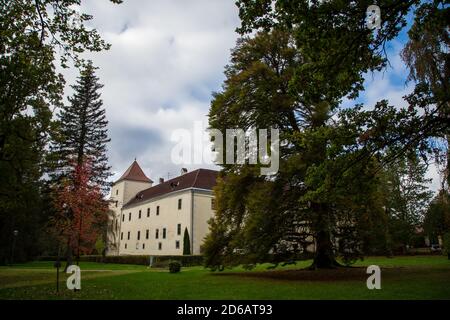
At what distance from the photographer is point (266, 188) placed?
61.8 feet

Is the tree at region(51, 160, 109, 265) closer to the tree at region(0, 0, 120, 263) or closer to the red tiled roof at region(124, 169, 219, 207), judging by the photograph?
the tree at region(0, 0, 120, 263)

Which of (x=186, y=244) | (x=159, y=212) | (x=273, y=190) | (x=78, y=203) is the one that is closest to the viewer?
(x=273, y=190)

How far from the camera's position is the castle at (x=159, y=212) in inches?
1939

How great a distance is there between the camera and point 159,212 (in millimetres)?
55844

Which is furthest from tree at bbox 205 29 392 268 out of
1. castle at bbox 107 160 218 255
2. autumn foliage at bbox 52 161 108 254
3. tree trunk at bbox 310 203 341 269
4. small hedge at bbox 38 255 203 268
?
castle at bbox 107 160 218 255

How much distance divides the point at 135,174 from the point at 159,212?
18233 millimetres

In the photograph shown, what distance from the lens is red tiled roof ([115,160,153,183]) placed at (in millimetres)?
71062

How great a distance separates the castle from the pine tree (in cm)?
787

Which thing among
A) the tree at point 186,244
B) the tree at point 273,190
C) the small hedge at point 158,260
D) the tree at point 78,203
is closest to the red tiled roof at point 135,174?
the small hedge at point 158,260

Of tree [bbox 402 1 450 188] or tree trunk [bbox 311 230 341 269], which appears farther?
tree trunk [bbox 311 230 341 269]

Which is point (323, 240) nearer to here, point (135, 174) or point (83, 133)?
point (83, 133)

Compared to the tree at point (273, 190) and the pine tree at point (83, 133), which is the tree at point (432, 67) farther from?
the pine tree at point (83, 133)

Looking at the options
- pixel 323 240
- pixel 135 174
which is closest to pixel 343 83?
pixel 323 240

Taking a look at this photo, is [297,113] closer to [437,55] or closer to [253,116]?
[253,116]
